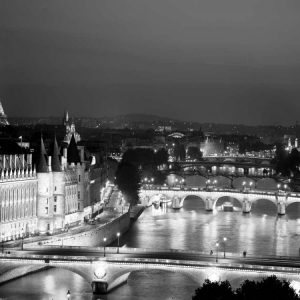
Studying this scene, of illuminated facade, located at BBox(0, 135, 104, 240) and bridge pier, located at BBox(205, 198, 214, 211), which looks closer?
illuminated facade, located at BBox(0, 135, 104, 240)

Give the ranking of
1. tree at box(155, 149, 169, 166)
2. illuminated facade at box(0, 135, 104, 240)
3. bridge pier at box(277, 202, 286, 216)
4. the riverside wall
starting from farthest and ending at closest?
tree at box(155, 149, 169, 166) → bridge pier at box(277, 202, 286, 216) → illuminated facade at box(0, 135, 104, 240) → the riverside wall

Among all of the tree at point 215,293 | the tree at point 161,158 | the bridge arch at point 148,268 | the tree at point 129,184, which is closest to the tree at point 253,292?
the tree at point 215,293

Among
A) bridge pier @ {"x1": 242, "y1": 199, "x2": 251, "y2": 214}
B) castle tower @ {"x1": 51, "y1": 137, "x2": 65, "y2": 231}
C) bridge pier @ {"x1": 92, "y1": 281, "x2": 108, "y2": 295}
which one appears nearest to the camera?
bridge pier @ {"x1": 92, "y1": 281, "x2": 108, "y2": 295}

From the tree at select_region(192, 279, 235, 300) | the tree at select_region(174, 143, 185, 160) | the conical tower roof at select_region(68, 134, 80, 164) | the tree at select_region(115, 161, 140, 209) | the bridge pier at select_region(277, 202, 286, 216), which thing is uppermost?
the tree at select_region(174, 143, 185, 160)

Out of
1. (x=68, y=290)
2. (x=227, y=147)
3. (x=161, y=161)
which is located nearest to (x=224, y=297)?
(x=68, y=290)

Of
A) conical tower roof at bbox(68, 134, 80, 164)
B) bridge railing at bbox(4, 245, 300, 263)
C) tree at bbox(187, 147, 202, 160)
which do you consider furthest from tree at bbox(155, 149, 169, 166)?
bridge railing at bbox(4, 245, 300, 263)

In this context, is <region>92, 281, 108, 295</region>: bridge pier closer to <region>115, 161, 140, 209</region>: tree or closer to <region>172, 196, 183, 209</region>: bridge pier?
<region>115, 161, 140, 209</region>: tree

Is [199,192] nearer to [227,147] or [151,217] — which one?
[151,217]

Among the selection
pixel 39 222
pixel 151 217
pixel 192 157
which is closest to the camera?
pixel 39 222
